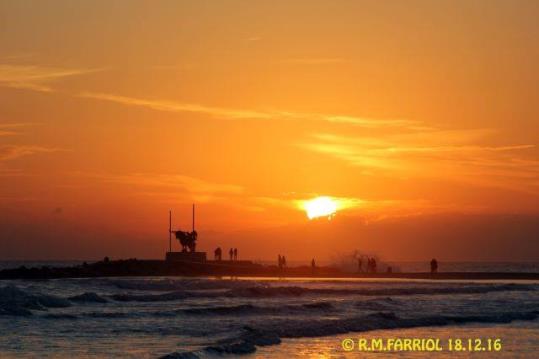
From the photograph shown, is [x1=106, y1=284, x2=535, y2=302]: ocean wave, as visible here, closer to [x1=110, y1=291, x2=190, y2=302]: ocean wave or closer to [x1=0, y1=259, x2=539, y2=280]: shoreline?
[x1=110, y1=291, x2=190, y2=302]: ocean wave

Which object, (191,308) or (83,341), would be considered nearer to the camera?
(83,341)

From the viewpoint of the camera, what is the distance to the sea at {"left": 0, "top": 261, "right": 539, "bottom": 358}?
27.6 metres

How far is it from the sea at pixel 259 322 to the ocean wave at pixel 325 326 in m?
0.05

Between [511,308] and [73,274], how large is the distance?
4628 cm

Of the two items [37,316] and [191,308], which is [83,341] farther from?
[191,308]

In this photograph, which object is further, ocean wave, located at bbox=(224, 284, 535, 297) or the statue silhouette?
the statue silhouette

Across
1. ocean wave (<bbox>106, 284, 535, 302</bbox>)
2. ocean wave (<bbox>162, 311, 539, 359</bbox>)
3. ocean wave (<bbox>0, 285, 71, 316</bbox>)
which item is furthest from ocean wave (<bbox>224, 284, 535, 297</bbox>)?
ocean wave (<bbox>162, 311, 539, 359</bbox>)

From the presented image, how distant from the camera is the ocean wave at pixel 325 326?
2786 centimetres

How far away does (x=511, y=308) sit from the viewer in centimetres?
4531

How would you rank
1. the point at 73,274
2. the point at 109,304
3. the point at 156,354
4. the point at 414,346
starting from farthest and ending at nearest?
the point at 73,274 < the point at 109,304 < the point at 414,346 < the point at 156,354

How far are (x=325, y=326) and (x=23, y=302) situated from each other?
56.7 feet

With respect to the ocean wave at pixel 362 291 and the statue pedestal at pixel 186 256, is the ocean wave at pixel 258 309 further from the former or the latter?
the statue pedestal at pixel 186 256

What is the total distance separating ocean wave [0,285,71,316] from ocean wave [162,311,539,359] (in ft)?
40.4

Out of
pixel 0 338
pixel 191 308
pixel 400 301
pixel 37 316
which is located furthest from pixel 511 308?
pixel 0 338
